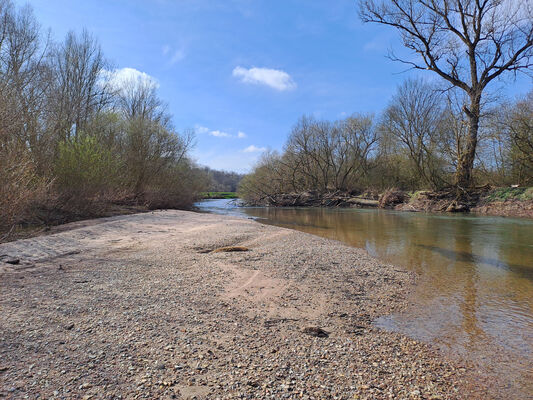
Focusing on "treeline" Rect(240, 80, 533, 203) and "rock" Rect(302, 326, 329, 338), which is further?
"treeline" Rect(240, 80, 533, 203)

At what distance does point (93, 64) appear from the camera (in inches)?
833

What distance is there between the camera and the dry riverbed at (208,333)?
2326 mm

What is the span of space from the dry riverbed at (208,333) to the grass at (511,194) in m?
17.0

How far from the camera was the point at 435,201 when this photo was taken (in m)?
22.4

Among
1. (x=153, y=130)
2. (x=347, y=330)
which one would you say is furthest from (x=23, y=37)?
(x=347, y=330)

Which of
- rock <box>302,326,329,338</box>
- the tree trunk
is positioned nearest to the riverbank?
the tree trunk

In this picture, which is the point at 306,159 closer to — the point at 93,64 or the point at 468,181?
the point at 468,181

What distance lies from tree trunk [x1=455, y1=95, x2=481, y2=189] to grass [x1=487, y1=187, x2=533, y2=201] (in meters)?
1.93

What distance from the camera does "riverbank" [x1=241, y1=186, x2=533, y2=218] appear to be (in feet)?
58.4

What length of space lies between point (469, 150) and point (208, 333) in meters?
23.2

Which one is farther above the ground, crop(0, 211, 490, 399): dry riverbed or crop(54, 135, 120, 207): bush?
crop(54, 135, 120, 207): bush

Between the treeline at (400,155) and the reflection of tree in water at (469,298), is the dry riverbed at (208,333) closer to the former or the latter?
the reflection of tree in water at (469,298)

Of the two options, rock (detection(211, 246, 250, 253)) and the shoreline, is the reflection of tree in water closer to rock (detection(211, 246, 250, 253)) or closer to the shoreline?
rock (detection(211, 246, 250, 253))

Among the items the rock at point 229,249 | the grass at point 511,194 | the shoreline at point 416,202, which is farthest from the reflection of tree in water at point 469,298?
the grass at point 511,194
